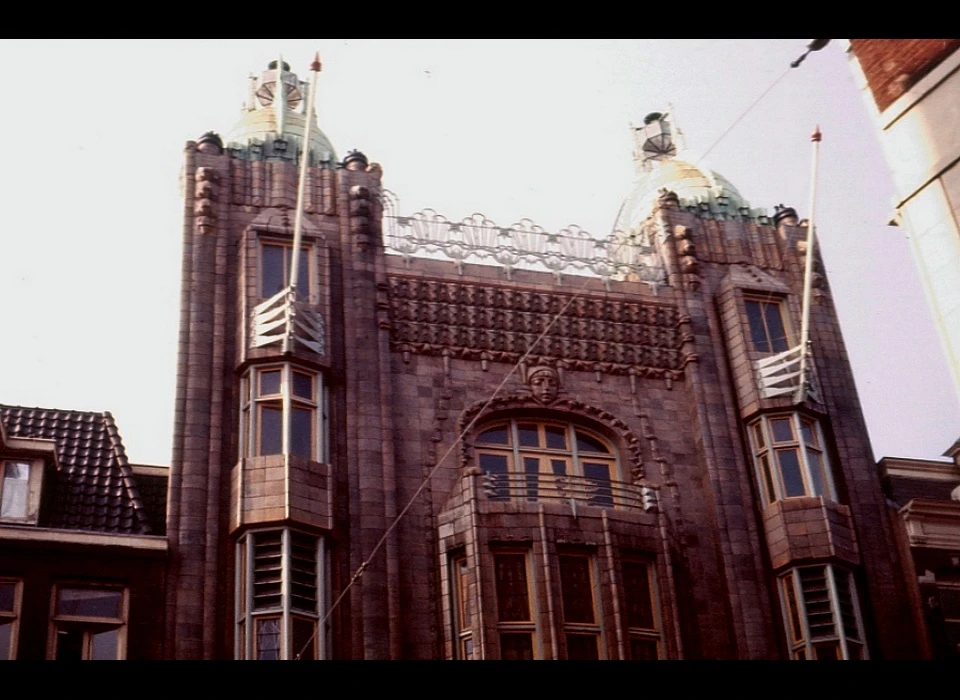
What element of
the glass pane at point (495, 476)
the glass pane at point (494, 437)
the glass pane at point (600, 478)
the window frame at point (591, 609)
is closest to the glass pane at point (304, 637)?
the glass pane at point (495, 476)

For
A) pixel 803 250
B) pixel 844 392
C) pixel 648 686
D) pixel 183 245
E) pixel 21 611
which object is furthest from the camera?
pixel 803 250

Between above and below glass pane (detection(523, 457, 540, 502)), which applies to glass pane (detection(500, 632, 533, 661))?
below

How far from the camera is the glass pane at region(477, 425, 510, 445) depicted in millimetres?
28672

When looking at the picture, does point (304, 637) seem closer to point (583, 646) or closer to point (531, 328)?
point (583, 646)

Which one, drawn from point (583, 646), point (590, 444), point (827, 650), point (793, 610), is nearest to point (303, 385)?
point (590, 444)

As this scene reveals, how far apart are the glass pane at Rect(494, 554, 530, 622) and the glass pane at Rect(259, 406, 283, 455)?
4.59m

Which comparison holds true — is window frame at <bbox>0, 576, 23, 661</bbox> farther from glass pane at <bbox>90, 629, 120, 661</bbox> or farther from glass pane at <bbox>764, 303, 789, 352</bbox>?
glass pane at <bbox>764, 303, 789, 352</bbox>

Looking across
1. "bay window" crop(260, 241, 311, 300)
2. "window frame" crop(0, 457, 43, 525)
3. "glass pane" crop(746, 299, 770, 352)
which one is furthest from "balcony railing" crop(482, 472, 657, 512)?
"window frame" crop(0, 457, 43, 525)

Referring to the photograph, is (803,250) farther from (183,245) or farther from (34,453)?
(34,453)

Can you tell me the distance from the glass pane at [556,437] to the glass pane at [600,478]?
0.64 m

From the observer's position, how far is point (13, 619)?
23516 millimetres

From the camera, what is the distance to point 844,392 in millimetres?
30734

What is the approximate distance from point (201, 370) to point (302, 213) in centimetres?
443

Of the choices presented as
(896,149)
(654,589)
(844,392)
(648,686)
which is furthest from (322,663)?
(844,392)
